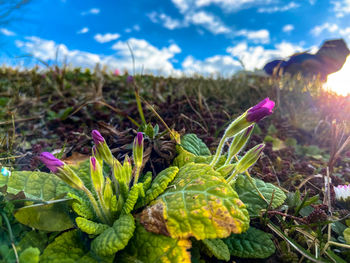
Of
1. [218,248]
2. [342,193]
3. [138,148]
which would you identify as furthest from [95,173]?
[342,193]

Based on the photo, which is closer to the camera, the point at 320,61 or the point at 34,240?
the point at 34,240

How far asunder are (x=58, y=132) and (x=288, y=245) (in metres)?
2.63

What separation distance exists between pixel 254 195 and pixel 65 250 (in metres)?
0.93

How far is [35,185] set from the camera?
140 centimetres

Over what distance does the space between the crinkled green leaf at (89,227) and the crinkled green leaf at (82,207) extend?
91 millimetres

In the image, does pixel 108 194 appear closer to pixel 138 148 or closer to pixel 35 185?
pixel 138 148

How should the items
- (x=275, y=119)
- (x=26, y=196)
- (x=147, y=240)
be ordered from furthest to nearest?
(x=275, y=119)
(x=26, y=196)
(x=147, y=240)

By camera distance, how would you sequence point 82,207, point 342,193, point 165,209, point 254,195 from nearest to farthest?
point 165,209, point 82,207, point 254,195, point 342,193

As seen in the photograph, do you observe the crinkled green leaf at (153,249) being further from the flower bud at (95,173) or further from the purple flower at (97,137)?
the purple flower at (97,137)

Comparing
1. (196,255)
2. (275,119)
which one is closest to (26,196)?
(196,255)

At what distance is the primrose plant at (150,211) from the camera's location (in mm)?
1077

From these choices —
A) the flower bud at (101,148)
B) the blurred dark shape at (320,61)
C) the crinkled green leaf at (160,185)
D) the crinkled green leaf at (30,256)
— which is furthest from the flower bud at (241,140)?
the blurred dark shape at (320,61)

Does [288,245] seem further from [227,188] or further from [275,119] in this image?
[275,119]

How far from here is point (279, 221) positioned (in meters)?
1.50
